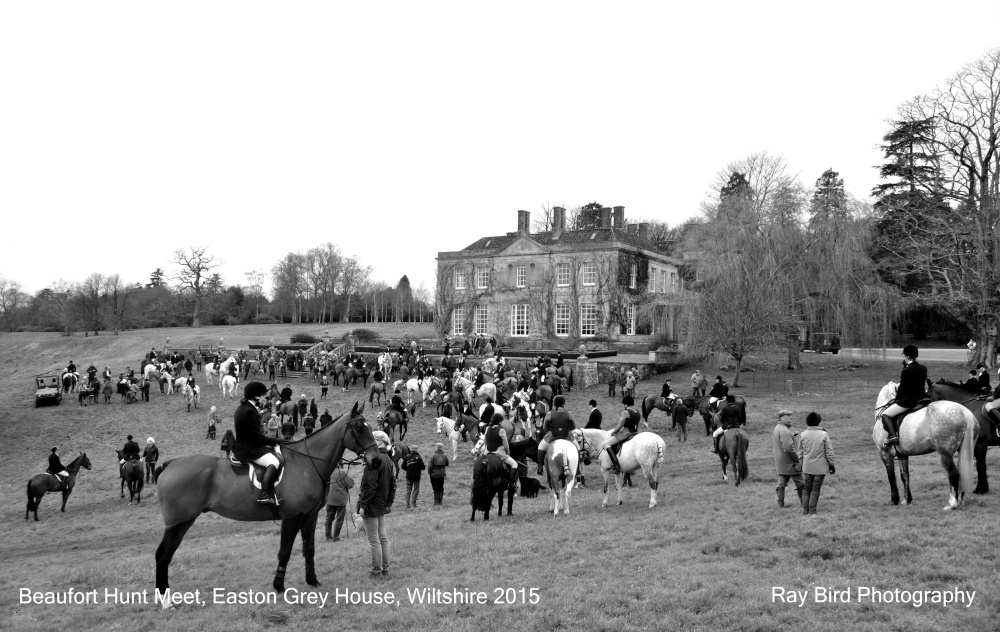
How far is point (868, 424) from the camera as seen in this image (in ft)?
67.6

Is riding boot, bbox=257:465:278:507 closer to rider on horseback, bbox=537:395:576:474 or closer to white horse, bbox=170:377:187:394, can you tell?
rider on horseback, bbox=537:395:576:474

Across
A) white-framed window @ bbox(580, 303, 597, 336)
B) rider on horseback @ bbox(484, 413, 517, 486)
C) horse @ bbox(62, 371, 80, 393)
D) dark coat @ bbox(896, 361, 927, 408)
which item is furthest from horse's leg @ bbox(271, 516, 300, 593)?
white-framed window @ bbox(580, 303, 597, 336)

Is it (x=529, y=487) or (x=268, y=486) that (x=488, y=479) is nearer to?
(x=529, y=487)

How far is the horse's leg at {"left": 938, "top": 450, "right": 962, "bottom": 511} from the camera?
9617 mm

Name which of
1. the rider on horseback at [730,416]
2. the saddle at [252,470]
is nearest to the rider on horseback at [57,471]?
the saddle at [252,470]

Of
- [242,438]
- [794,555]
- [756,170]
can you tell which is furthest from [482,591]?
[756,170]

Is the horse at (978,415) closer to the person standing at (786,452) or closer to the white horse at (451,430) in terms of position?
the person standing at (786,452)

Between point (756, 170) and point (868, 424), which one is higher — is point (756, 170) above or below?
above

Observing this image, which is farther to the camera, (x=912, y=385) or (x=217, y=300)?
(x=217, y=300)

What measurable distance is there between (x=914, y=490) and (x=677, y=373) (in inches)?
953

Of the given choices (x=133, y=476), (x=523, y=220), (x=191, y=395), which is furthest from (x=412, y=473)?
(x=523, y=220)

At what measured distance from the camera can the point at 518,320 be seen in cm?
5116

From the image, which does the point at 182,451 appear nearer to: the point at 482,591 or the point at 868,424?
the point at 482,591

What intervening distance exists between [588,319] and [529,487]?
115 feet
